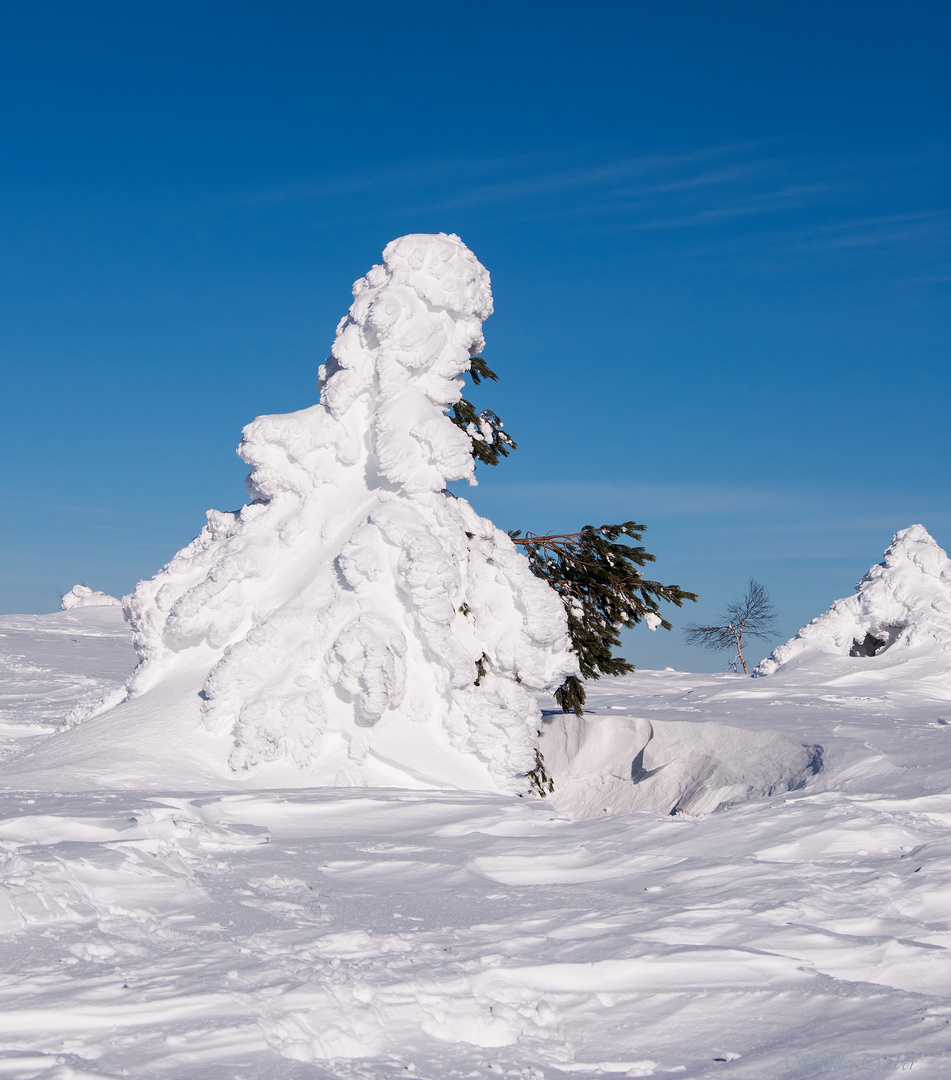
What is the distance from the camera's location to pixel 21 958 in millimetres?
3412

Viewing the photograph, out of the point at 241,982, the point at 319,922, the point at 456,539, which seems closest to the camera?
the point at 241,982

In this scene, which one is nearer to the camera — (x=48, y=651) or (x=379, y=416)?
(x=379, y=416)

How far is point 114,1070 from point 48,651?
1625 cm

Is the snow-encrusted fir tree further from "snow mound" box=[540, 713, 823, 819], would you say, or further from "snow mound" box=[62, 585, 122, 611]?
"snow mound" box=[62, 585, 122, 611]

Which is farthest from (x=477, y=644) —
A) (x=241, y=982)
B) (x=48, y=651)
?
(x=48, y=651)

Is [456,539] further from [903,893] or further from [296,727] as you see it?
[903,893]

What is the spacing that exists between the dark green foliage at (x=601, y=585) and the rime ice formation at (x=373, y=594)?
1180 mm

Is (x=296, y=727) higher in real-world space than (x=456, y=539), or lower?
lower

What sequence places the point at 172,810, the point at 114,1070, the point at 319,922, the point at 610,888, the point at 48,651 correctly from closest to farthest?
the point at 114,1070 → the point at 319,922 → the point at 610,888 → the point at 172,810 → the point at 48,651

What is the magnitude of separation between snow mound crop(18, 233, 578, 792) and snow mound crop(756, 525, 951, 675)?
990cm

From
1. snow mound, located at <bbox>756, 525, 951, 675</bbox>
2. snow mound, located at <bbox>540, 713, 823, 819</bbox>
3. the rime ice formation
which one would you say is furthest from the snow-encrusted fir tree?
snow mound, located at <bbox>756, 525, 951, 675</bbox>

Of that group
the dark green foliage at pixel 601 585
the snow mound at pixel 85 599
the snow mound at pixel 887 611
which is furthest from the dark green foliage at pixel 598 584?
the snow mound at pixel 85 599

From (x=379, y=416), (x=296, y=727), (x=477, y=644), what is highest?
(x=379, y=416)

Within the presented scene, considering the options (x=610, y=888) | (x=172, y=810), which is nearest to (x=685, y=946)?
(x=610, y=888)
